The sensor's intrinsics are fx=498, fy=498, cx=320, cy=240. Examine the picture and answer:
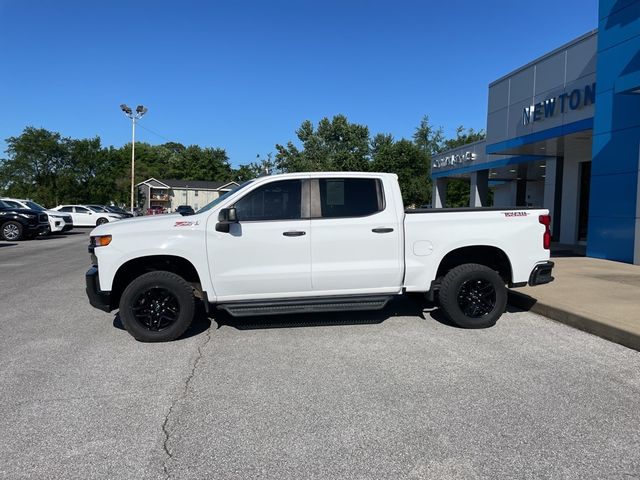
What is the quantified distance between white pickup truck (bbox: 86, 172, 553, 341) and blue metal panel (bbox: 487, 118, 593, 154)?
378 inches

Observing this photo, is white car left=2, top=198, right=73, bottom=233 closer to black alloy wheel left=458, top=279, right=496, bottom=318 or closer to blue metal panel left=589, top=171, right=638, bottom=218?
black alloy wheel left=458, top=279, right=496, bottom=318

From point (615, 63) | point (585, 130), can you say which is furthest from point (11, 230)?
point (615, 63)

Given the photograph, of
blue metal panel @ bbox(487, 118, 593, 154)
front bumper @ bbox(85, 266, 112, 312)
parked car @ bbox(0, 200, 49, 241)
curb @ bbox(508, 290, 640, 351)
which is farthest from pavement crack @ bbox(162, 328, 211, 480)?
parked car @ bbox(0, 200, 49, 241)

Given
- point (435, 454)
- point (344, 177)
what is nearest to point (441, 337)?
point (344, 177)

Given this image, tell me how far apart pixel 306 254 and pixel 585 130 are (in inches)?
469

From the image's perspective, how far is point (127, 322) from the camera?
18.5 ft

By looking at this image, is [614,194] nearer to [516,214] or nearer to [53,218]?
[516,214]

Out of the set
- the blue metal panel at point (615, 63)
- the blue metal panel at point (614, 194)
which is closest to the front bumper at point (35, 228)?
the blue metal panel at point (614, 194)

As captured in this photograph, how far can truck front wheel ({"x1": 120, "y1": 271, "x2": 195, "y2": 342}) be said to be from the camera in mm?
5629

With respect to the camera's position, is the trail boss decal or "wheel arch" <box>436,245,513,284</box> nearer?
the trail boss decal

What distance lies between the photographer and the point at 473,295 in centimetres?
634

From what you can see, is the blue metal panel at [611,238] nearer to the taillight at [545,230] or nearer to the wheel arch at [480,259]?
the taillight at [545,230]

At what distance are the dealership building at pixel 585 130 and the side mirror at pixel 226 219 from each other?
9774 mm

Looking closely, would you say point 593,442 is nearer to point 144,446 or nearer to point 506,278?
point 144,446
